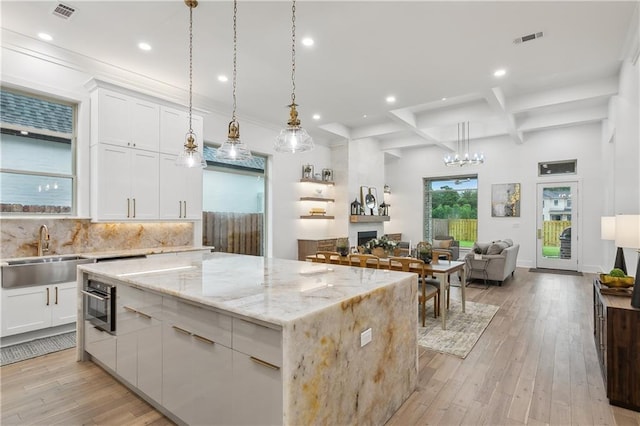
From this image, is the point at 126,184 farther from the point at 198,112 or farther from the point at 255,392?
the point at 255,392

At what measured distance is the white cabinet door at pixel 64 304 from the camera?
12.4 ft

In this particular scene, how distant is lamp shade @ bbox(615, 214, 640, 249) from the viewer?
9.37ft

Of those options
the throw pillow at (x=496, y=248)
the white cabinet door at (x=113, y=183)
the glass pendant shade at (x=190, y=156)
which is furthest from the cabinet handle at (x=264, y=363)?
the throw pillow at (x=496, y=248)

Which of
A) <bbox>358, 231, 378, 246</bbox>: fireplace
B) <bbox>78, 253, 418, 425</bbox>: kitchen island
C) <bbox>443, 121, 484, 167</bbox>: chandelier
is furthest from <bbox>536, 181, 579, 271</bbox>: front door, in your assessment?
<bbox>78, 253, 418, 425</bbox>: kitchen island

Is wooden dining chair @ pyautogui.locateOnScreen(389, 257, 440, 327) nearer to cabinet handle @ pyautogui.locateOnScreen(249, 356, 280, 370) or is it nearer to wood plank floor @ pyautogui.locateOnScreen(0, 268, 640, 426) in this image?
wood plank floor @ pyautogui.locateOnScreen(0, 268, 640, 426)

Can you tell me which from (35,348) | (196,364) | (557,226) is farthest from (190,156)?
(557,226)

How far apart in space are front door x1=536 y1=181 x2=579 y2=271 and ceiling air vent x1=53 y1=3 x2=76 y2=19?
1002cm

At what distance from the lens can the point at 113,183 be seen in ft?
14.4

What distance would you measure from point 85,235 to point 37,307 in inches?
44.0

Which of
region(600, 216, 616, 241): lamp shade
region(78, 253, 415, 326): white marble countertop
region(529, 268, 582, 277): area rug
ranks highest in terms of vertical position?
region(600, 216, 616, 241): lamp shade

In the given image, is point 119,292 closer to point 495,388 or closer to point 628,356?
point 495,388

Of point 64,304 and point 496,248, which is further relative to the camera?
point 496,248

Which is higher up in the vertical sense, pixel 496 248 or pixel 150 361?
pixel 496 248

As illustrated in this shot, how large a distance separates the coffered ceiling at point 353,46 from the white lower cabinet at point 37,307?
278cm
